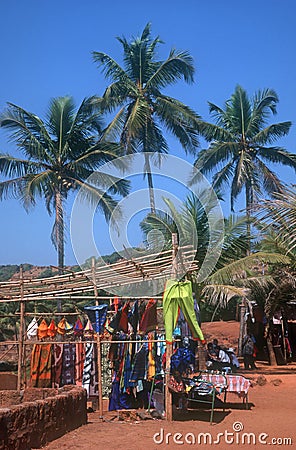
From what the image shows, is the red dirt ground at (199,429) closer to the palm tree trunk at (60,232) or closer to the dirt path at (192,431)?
the dirt path at (192,431)

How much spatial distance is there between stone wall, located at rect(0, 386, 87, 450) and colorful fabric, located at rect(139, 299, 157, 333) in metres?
2.12

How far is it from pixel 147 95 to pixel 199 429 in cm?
1790

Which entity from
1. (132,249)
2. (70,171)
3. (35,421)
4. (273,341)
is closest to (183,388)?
(132,249)

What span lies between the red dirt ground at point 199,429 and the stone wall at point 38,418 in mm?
156

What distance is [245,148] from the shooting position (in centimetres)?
2608

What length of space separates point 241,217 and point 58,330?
6.94 meters

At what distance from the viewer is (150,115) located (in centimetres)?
2378

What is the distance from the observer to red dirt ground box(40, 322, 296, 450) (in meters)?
7.24

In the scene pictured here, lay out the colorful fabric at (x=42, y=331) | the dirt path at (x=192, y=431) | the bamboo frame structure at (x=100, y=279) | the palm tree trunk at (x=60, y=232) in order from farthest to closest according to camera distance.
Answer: the palm tree trunk at (x=60, y=232)
the colorful fabric at (x=42, y=331)
the bamboo frame structure at (x=100, y=279)
the dirt path at (x=192, y=431)

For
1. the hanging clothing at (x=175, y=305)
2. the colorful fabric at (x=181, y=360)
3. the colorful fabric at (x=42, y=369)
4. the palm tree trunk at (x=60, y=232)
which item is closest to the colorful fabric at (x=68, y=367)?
the colorful fabric at (x=42, y=369)

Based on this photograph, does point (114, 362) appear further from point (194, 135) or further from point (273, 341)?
point (194, 135)

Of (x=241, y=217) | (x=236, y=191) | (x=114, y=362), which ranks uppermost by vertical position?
(x=236, y=191)

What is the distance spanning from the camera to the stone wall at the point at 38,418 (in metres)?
5.86

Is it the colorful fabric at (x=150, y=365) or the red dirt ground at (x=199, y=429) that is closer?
the red dirt ground at (x=199, y=429)
